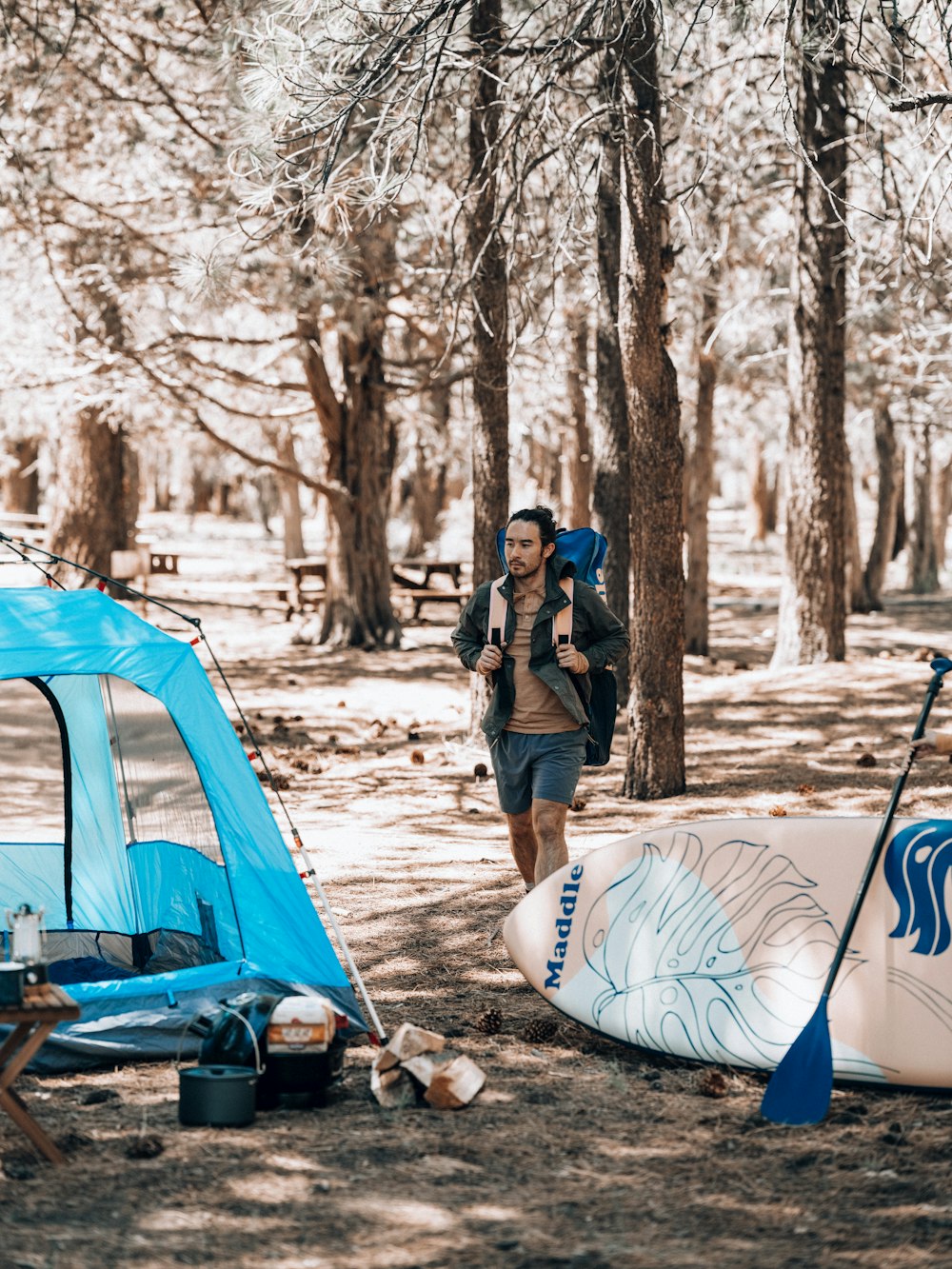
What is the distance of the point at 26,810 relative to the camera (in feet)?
24.7

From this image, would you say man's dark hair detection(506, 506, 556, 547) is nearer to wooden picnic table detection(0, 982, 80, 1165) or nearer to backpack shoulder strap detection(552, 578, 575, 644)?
backpack shoulder strap detection(552, 578, 575, 644)

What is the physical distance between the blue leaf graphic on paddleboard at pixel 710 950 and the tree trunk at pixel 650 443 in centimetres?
394

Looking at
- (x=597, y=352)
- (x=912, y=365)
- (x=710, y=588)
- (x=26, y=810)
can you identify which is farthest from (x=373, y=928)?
(x=710, y=588)

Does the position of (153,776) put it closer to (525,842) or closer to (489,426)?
(525,842)

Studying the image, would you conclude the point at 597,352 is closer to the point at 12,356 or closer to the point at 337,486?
the point at 337,486

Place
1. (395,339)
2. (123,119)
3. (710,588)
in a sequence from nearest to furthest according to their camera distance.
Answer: (123,119) < (395,339) < (710,588)

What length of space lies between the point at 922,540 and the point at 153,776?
77.3ft

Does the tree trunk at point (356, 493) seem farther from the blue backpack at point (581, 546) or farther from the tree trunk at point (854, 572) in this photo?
the blue backpack at point (581, 546)

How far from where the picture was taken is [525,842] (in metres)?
5.99

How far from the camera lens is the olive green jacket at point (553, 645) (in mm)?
5688

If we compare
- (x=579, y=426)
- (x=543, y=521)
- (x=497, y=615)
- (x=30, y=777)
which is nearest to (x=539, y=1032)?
(x=497, y=615)

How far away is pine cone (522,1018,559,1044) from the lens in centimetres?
498

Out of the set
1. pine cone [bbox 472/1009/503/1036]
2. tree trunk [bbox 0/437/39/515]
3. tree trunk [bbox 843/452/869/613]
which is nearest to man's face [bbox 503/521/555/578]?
pine cone [bbox 472/1009/503/1036]

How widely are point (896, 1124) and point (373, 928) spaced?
287cm
